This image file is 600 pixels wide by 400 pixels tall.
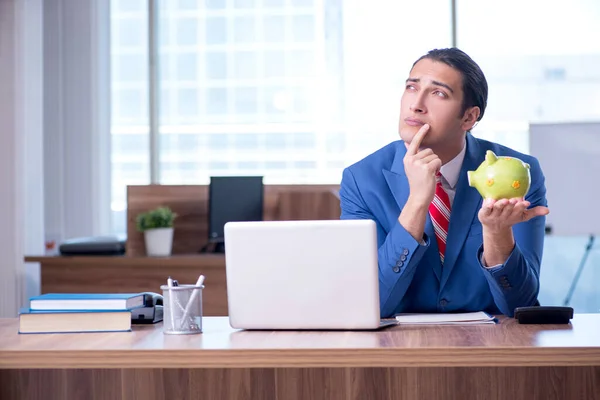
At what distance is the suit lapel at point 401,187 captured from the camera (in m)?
2.11

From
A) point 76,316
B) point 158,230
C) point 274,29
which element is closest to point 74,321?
point 76,316

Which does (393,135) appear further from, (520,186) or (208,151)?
(520,186)

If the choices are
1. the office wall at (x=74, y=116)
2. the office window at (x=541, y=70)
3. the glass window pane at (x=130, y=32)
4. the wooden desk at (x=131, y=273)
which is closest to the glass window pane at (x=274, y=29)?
the glass window pane at (x=130, y=32)

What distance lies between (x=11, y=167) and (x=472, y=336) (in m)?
3.80

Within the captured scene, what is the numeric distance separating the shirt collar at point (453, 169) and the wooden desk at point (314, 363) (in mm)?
492

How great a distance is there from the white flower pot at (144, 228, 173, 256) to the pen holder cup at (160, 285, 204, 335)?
2.20 m

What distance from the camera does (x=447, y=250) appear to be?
6.89 feet

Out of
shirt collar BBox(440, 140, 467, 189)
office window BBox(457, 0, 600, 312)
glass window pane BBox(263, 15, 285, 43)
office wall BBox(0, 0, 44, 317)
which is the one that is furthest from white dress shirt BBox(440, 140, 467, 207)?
glass window pane BBox(263, 15, 285, 43)

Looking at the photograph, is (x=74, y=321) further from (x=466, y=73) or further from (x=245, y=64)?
(x=245, y=64)

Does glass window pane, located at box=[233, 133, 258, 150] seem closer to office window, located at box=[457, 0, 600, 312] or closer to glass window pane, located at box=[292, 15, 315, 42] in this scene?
glass window pane, located at box=[292, 15, 315, 42]

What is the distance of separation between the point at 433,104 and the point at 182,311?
0.85 m

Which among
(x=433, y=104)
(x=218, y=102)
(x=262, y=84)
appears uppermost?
(x=262, y=84)

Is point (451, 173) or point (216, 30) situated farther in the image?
Answer: point (216, 30)

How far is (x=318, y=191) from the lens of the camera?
4078mm
